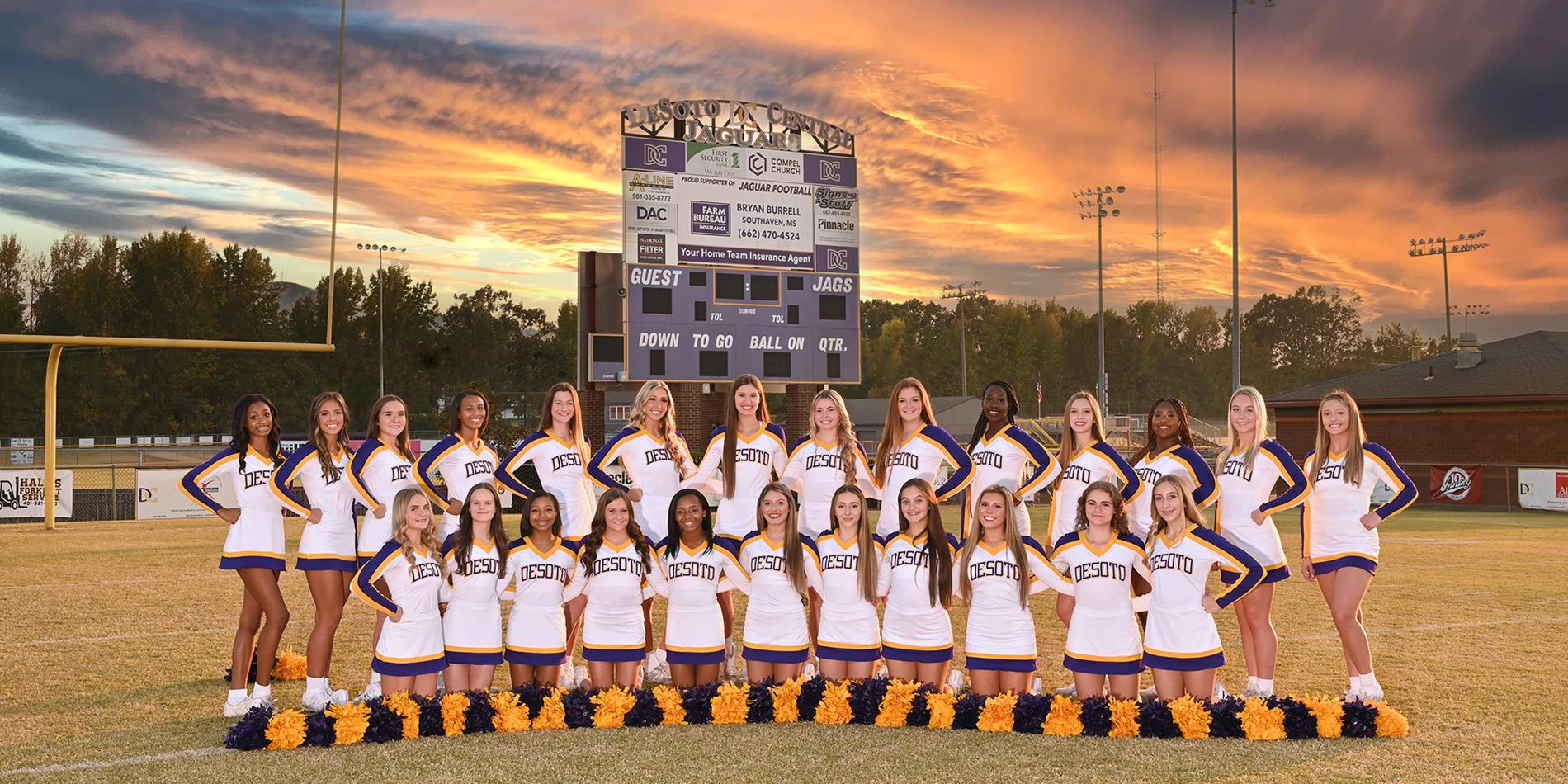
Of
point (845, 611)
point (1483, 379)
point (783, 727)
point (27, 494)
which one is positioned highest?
point (1483, 379)

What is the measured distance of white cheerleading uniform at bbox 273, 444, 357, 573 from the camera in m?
6.70

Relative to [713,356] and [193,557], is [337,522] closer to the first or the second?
[193,557]

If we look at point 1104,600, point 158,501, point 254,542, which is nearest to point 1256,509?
point 1104,600

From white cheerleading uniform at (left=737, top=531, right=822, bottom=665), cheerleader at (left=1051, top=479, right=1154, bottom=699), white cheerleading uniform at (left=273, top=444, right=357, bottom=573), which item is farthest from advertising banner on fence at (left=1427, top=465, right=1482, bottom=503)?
white cheerleading uniform at (left=273, top=444, right=357, bottom=573)

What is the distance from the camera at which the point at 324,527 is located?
672 cm

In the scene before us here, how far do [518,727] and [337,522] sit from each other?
1.73 m

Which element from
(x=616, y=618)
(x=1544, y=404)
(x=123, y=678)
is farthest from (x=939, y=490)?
(x=1544, y=404)

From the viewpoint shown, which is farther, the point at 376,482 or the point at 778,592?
the point at 376,482

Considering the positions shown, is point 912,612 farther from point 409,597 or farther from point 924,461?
point 409,597

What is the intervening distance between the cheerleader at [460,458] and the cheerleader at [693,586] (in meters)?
1.33

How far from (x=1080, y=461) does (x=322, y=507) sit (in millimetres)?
4590

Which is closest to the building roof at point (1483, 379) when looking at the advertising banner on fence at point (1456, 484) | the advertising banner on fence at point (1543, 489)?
the advertising banner on fence at point (1456, 484)

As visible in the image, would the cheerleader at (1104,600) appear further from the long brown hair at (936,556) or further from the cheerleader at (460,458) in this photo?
the cheerleader at (460,458)

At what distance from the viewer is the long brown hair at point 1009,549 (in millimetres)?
6281
